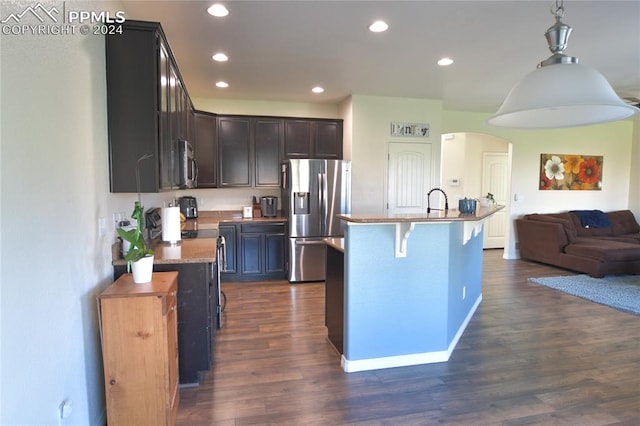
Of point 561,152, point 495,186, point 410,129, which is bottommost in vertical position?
point 495,186

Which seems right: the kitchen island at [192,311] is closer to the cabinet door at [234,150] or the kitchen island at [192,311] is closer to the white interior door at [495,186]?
the cabinet door at [234,150]

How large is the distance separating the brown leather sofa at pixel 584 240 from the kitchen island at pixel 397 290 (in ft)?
12.8

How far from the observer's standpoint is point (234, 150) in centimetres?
568

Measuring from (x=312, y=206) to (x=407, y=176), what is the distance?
162cm

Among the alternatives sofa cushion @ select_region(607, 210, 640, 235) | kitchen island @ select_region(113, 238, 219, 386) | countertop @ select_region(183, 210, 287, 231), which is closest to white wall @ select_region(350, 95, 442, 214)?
countertop @ select_region(183, 210, 287, 231)

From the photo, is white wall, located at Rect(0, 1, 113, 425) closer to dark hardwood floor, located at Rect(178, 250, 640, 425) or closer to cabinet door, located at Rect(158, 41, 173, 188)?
cabinet door, located at Rect(158, 41, 173, 188)

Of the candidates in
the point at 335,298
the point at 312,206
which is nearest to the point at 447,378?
the point at 335,298

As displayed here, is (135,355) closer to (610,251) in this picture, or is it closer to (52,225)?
(52,225)

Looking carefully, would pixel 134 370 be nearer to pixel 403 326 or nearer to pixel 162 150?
pixel 162 150

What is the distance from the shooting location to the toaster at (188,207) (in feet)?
17.7

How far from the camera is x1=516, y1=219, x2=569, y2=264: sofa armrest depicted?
625 centimetres

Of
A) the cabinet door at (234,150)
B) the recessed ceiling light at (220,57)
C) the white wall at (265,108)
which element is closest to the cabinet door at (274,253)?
the cabinet door at (234,150)

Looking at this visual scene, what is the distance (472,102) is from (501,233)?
359 centimetres

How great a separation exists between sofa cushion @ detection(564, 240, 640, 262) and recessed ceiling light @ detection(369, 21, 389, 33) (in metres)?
4.87
